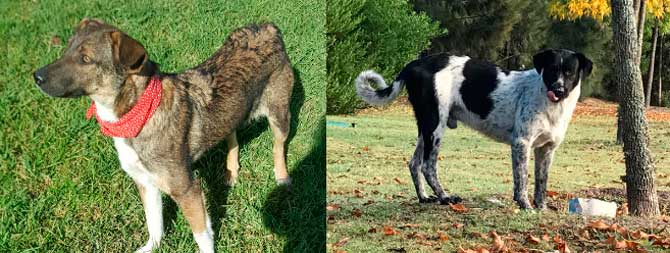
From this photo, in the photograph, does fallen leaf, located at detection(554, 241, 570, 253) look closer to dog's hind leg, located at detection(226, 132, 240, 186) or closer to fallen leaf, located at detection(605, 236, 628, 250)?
fallen leaf, located at detection(605, 236, 628, 250)

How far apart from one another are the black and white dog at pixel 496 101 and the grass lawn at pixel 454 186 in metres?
0.05

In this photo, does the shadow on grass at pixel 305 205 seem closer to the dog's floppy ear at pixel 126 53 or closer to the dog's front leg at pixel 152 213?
the dog's front leg at pixel 152 213

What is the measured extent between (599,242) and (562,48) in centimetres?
87

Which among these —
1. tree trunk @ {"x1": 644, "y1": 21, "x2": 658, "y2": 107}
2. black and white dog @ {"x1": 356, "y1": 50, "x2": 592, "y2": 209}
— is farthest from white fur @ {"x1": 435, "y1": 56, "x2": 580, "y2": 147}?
tree trunk @ {"x1": 644, "y1": 21, "x2": 658, "y2": 107}

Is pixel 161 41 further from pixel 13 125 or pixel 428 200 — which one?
pixel 428 200

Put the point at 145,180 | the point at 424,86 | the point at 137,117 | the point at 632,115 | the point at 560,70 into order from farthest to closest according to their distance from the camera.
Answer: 1. the point at 632,115
2. the point at 424,86
3. the point at 560,70
4. the point at 145,180
5. the point at 137,117

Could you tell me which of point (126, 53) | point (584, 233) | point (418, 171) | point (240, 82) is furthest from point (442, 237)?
point (126, 53)

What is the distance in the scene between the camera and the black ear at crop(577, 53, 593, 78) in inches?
108

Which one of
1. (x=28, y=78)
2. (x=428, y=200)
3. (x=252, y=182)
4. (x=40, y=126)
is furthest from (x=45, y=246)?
(x=428, y=200)

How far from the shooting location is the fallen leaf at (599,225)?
121 inches

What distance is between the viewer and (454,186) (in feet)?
10.1

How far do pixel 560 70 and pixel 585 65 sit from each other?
0.33 ft

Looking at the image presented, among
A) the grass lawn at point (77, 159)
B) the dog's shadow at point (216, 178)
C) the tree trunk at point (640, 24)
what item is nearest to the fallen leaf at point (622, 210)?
the tree trunk at point (640, 24)

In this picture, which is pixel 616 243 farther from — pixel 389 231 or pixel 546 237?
pixel 389 231
